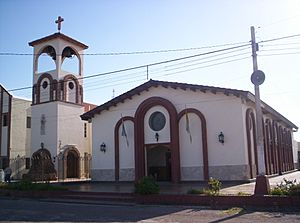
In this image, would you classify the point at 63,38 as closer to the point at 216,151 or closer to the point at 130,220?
the point at 216,151

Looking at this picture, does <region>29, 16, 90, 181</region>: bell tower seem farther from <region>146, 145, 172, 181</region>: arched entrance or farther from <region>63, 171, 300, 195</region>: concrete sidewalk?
<region>146, 145, 172, 181</region>: arched entrance

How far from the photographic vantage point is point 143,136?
27.1m

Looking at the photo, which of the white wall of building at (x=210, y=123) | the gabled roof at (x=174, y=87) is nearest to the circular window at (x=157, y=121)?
the white wall of building at (x=210, y=123)

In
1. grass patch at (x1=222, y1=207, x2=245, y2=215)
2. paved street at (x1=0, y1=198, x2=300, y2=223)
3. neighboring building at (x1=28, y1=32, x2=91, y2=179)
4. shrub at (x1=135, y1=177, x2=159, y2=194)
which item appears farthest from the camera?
neighboring building at (x1=28, y1=32, x2=91, y2=179)

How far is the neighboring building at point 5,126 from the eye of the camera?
3894 centimetres

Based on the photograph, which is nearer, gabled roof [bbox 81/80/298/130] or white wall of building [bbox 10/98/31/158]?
gabled roof [bbox 81/80/298/130]

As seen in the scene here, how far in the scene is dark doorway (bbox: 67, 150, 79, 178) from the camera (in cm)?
3597

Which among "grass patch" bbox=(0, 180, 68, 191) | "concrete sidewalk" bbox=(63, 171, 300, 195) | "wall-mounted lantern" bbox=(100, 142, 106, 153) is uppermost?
"wall-mounted lantern" bbox=(100, 142, 106, 153)

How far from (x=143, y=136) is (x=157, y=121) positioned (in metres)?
1.49

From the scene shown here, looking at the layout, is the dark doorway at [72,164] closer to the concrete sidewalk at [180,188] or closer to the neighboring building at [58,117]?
the neighboring building at [58,117]

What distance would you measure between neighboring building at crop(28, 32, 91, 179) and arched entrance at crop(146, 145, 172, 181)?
10.1 m

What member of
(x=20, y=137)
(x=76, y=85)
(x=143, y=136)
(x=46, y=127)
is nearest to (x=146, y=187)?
(x=143, y=136)

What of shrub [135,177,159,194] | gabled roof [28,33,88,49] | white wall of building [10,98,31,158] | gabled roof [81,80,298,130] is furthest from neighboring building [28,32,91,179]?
shrub [135,177,159,194]

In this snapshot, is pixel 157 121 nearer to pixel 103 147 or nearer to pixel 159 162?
pixel 159 162
